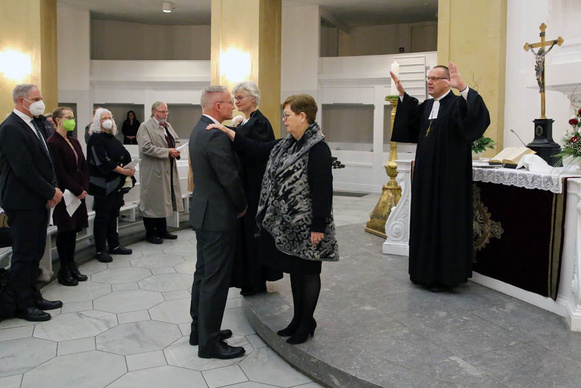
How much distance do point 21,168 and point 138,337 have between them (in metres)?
1.49

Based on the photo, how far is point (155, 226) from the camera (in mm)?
7359

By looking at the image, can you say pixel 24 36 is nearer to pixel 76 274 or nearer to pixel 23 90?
pixel 76 274

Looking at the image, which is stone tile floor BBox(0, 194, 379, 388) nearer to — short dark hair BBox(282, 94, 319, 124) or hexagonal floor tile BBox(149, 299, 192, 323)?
hexagonal floor tile BBox(149, 299, 192, 323)

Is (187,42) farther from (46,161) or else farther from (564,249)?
(564,249)

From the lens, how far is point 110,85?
14164 mm

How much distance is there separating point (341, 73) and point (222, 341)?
402 inches

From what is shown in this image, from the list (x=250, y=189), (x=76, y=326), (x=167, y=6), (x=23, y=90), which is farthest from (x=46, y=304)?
(x=167, y=6)

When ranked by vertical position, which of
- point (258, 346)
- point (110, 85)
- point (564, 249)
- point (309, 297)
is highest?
point (110, 85)

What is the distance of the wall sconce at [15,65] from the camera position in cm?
1032

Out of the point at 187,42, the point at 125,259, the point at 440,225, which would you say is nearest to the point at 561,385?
the point at 440,225

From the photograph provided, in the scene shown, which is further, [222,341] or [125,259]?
[125,259]

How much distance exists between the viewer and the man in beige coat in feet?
22.6

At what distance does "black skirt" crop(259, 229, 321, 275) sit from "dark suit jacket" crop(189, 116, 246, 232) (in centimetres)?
23

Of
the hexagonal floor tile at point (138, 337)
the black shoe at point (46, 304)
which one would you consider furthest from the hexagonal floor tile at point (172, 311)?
the black shoe at point (46, 304)
